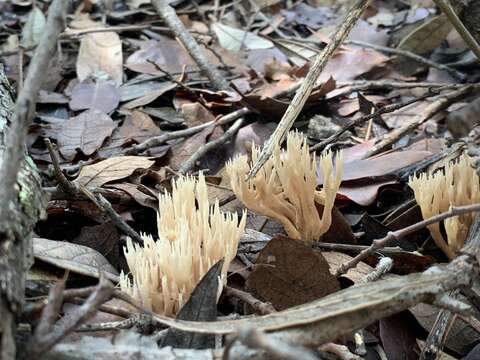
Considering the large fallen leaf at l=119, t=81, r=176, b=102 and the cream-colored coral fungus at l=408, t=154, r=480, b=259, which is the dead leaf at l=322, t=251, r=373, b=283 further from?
the large fallen leaf at l=119, t=81, r=176, b=102

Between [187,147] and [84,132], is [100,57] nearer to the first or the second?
[84,132]

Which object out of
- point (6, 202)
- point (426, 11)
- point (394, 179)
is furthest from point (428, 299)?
point (426, 11)

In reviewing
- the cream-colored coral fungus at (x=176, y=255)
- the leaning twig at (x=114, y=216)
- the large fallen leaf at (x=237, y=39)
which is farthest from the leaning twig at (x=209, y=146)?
the large fallen leaf at (x=237, y=39)

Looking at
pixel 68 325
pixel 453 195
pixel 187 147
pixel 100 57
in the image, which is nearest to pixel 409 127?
pixel 453 195

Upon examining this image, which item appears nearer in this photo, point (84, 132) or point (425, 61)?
point (84, 132)

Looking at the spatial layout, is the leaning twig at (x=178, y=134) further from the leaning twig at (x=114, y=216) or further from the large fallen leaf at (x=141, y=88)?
the leaning twig at (x=114, y=216)

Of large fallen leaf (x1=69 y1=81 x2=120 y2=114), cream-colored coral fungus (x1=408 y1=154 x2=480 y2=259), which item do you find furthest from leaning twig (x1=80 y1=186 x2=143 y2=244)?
large fallen leaf (x1=69 y1=81 x2=120 y2=114)
